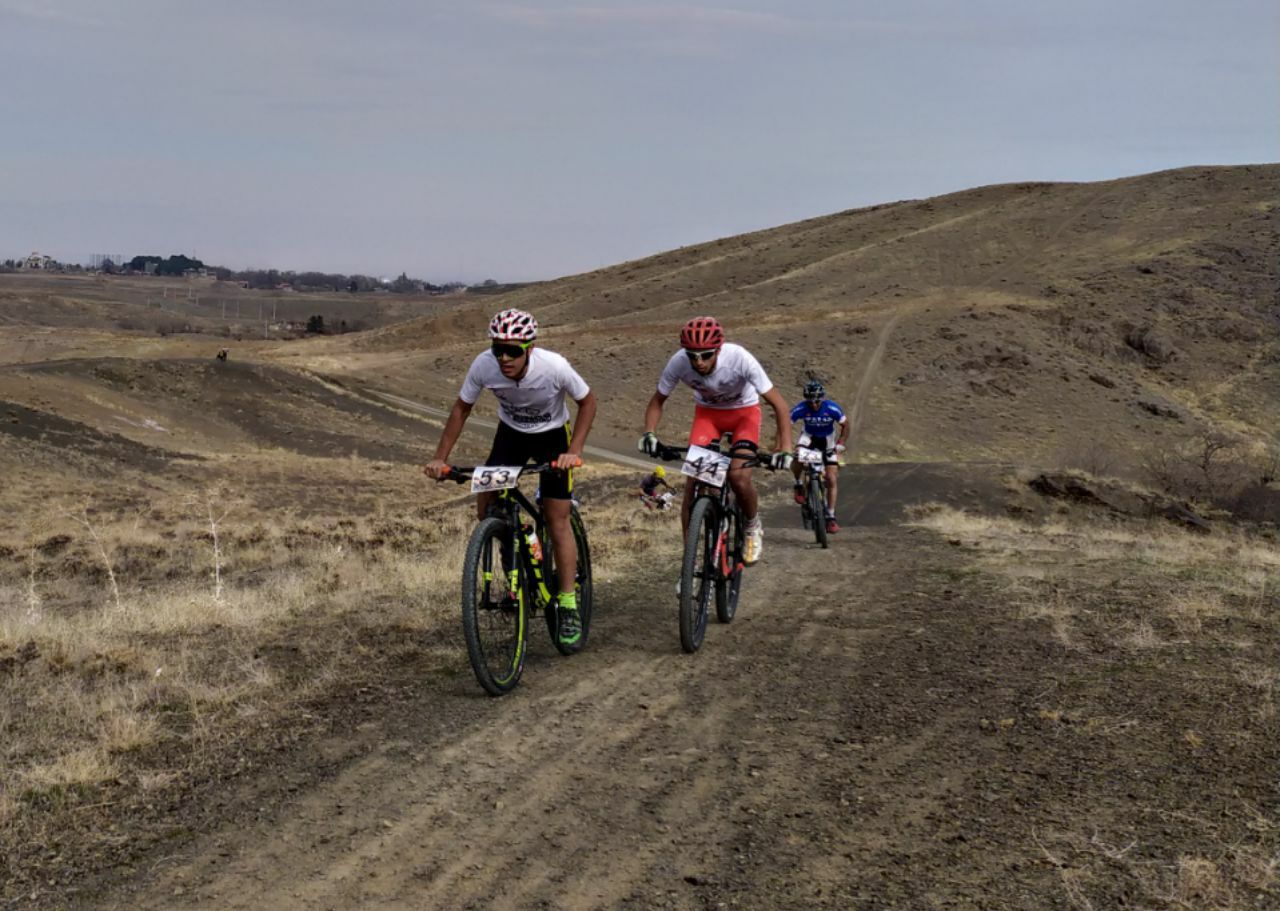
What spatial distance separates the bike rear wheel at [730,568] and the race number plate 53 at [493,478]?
6.84 feet

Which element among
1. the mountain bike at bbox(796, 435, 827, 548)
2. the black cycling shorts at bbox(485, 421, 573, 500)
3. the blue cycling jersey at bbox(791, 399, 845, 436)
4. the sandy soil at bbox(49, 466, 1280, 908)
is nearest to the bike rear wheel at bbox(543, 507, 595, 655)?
→ the sandy soil at bbox(49, 466, 1280, 908)

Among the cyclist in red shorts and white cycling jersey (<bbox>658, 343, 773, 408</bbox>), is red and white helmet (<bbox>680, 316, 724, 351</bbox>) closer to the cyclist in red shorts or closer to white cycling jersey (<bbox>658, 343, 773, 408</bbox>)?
the cyclist in red shorts

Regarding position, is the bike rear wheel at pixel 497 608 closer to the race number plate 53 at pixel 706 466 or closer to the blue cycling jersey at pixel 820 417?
the race number plate 53 at pixel 706 466

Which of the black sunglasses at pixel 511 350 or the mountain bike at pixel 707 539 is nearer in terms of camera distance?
the black sunglasses at pixel 511 350

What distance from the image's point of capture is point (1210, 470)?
35.7 metres

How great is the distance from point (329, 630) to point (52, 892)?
395cm

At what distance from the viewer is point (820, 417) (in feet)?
46.5

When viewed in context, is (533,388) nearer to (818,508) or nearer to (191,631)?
(191,631)

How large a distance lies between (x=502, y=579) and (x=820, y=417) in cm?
856

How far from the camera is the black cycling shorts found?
21.7 ft

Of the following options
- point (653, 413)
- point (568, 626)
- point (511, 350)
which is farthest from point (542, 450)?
point (653, 413)

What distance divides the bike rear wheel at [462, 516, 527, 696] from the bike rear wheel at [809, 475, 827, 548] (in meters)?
7.07

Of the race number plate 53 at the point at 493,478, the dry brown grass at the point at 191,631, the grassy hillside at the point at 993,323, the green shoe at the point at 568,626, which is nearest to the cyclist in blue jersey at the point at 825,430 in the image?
the dry brown grass at the point at 191,631

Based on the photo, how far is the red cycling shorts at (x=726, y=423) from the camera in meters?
8.19
